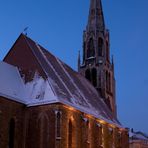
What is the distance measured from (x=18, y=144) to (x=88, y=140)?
23.0 ft

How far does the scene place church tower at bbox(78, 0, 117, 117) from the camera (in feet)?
151

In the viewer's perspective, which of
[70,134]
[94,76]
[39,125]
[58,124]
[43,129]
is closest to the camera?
[58,124]

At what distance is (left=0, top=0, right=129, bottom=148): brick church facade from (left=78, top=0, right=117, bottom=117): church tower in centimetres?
518

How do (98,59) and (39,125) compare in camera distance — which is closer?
(39,125)

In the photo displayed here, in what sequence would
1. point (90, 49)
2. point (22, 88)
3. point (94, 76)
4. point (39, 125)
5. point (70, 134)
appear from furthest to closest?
point (90, 49), point (94, 76), point (22, 88), point (70, 134), point (39, 125)

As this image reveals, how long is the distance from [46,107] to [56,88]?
2.15m

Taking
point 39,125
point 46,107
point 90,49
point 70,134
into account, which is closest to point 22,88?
point 46,107

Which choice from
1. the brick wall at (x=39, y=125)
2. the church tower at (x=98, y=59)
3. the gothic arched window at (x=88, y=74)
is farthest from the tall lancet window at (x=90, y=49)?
the brick wall at (x=39, y=125)

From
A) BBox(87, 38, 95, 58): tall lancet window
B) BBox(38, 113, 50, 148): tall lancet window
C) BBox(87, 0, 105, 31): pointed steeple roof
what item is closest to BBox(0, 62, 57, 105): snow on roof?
BBox(38, 113, 50, 148): tall lancet window

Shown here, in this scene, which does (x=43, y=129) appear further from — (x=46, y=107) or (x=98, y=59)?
(x=98, y=59)

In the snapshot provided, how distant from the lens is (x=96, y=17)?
4997 cm

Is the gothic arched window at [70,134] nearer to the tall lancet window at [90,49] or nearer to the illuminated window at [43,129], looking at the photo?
the illuminated window at [43,129]

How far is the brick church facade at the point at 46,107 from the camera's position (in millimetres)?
28281

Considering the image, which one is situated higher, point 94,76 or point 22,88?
point 94,76
